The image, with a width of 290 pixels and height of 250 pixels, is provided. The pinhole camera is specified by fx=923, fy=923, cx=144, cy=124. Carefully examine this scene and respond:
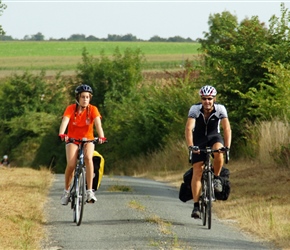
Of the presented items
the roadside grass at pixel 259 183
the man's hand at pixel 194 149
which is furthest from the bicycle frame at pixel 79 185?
the roadside grass at pixel 259 183

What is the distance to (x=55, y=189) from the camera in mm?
20906

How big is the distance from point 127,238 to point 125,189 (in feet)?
26.1

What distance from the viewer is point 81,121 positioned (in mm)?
14352

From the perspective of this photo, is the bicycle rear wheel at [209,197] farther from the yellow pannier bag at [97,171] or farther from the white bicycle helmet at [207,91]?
the yellow pannier bag at [97,171]

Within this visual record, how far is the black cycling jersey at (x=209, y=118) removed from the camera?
1411 cm

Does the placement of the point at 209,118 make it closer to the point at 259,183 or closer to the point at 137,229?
the point at 137,229

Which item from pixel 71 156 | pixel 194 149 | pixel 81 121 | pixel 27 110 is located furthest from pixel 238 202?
pixel 27 110

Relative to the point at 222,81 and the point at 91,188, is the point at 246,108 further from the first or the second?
the point at 91,188

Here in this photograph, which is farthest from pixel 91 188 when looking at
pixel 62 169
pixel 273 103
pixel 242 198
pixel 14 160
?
pixel 14 160

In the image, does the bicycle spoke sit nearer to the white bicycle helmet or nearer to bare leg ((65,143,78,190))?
bare leg ((65,143,78,190))

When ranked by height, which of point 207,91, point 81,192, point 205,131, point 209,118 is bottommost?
point 81,192

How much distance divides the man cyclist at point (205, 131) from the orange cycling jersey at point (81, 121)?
150 centimetres

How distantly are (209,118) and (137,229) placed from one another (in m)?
2.03

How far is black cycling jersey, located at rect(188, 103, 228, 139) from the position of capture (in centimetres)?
1411
